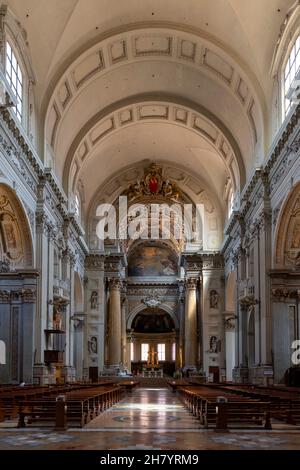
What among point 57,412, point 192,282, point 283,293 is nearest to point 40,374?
point 283,293

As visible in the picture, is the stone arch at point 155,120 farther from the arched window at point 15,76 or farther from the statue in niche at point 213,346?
the statue in niche at point 213,346

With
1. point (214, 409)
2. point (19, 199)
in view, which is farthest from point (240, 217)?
point (214, 409)

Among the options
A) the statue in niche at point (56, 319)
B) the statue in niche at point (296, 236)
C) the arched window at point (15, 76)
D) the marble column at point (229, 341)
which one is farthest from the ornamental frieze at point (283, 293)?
the marble column at point (229, 341)

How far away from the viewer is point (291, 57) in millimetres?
22766

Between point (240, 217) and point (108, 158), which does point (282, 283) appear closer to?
point (240, 217)

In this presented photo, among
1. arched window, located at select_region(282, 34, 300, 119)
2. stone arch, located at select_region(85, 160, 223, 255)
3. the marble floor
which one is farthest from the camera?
stone arch, located at select_region(85, 160, 223, 255)

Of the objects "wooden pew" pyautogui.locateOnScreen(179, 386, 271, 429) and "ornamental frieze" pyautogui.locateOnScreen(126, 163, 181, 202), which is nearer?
"wooden pew" pyautogui.locateOnScreen(179, 386, 271, 429)

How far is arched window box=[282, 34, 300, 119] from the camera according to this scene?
20.8m

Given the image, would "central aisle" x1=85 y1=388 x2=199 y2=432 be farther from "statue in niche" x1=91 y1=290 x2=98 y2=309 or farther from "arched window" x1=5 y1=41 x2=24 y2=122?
"statue in niche" x1=91 y1=290 x2=98 y2=309

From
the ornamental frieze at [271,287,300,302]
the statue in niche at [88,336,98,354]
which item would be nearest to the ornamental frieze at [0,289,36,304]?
the ornamental frieze at [271,287,300,302]

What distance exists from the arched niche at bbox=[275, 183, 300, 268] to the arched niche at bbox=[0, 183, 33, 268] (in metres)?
8.87

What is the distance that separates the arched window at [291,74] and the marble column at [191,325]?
20.1 m

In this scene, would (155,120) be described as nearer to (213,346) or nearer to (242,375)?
(242,375)
